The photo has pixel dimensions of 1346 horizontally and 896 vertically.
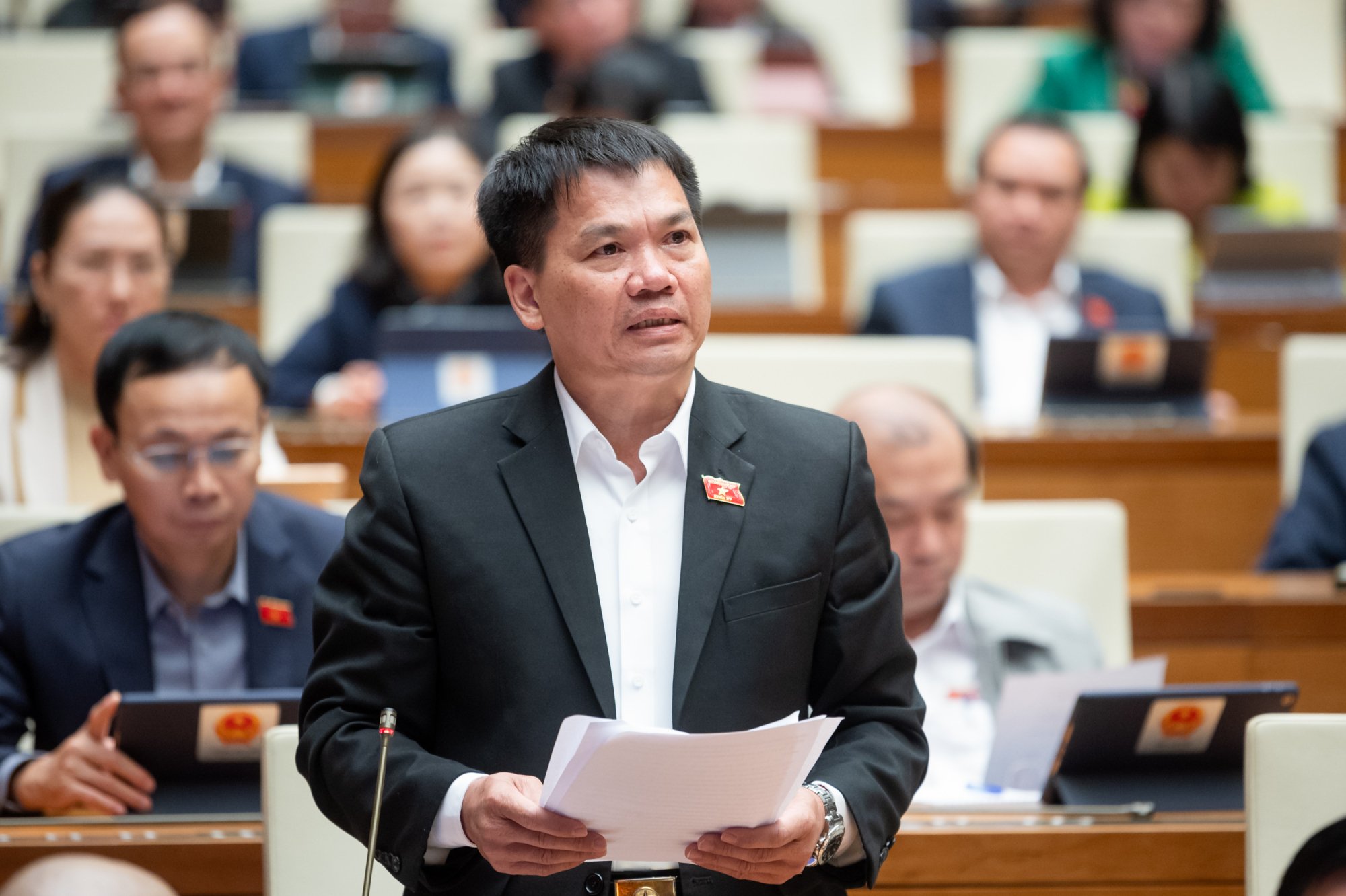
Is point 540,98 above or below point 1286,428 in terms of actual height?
above

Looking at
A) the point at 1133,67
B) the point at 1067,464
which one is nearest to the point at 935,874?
the point at 1067,464

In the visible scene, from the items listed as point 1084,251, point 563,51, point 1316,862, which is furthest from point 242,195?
point 1316,862

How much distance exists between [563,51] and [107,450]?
114 inches

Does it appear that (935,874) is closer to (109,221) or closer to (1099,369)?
(1099,369)

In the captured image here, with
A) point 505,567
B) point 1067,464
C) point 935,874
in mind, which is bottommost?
point 935,874

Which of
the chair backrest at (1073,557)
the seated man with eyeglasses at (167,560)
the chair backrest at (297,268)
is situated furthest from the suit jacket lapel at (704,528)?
the chair backrest at (297,268)

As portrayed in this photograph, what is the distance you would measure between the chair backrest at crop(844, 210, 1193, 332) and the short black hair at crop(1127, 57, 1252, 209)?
0.27 metres

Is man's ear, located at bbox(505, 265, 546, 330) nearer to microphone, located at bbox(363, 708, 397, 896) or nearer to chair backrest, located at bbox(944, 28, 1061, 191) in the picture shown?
microphone, located at bbox(363, 708, 397, 896)

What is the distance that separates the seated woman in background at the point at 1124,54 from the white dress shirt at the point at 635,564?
393cm

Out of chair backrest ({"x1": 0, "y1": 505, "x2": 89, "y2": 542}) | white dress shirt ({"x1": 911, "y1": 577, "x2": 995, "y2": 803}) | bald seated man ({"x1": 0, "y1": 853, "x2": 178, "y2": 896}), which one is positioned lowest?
white dress shirt ({"x1": 911, "y1": 577, "x2": 995, "y2": 803})

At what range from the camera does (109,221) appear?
3.16m

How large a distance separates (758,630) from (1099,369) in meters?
2.16

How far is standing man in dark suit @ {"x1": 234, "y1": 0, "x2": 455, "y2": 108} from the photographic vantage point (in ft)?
18.7

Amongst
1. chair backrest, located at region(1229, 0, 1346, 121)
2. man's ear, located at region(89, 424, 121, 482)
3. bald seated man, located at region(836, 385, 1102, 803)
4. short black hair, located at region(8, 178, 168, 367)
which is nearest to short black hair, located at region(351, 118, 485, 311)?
short black hair, located at region(8, 178, 168, 367)
